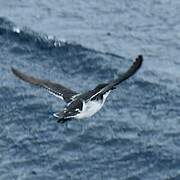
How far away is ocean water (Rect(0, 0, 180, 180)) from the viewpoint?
28.9 m

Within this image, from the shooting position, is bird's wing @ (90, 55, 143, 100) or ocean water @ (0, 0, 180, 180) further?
ocean water @ (0, 0, 180, 180)

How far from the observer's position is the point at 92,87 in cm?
3359

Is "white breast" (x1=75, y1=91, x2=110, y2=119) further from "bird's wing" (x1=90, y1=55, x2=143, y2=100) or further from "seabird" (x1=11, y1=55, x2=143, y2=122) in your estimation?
"bird's wing" (x1=90, y1=55, x2=143, y2=100)

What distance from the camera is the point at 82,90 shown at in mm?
33281

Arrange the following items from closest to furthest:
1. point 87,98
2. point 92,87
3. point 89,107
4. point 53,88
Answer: point 87,98
point 89,107
point 53,88
point 92,87

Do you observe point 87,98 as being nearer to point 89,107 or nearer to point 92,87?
point 89,107

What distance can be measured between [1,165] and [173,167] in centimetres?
591

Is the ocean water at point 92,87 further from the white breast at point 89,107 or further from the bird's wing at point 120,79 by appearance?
the bird's wing at point 120,79

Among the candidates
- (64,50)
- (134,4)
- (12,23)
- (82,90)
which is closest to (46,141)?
(82,90)

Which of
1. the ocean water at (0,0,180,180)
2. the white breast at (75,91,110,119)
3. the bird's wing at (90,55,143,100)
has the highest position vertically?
the bird's wing at (90,55,143,100)

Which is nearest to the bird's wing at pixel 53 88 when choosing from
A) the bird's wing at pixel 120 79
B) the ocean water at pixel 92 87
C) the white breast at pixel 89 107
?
the white breast at pixel 89 107

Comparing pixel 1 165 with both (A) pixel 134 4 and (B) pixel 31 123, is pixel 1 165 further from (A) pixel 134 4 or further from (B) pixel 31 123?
(A) pixel 134 4

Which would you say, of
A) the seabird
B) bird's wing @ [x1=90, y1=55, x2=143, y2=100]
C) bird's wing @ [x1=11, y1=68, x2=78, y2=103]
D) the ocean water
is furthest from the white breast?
the ocean water

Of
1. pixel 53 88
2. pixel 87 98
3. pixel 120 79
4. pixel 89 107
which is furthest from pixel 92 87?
pixel 120 79
